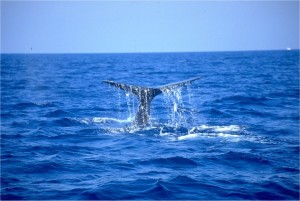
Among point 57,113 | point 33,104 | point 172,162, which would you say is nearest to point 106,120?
point 57,113

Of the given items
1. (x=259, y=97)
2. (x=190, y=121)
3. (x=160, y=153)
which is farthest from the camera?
(x=259, y=97)

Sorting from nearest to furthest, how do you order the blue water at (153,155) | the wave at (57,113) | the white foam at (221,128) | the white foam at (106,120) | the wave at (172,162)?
the blue water at (153,155) < the wave at (172,162) < the white foam at (221,128) < the white foam at (106,120) < the wave at (57,113)

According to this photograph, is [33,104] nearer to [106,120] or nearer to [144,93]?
[106,120]

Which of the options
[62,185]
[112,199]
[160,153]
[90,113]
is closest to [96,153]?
[160,153]

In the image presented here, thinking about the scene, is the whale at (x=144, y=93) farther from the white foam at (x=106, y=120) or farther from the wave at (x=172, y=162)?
the wave at (x=172, y=162)

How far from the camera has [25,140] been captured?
1194 cm

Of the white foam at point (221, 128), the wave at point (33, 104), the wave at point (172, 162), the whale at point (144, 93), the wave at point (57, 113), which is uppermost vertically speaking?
the whale at point (144, 93)

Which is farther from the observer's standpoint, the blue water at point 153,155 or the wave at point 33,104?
→ the wave at point 33,104


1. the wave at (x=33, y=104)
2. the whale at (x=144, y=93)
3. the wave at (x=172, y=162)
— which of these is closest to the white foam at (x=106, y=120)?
the whale at (x=144, y=93)

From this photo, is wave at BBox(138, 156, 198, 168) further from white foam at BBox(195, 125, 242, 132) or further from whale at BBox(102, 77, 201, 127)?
white foam at BBox(195, 125, 242, 132)

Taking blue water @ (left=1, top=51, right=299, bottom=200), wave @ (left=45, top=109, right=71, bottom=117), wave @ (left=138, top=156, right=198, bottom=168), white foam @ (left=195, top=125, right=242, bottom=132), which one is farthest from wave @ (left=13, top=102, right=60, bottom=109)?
wave @ (left=138, top=156, right=198, bottom=168)

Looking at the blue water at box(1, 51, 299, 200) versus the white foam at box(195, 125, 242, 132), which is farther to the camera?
the white foam at box(195, 125, 242, 132)

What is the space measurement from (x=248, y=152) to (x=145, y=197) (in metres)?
4.16

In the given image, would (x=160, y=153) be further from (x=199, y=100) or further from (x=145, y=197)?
(x=199, y=100)
